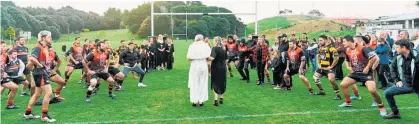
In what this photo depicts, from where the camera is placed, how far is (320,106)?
1016 centimetres

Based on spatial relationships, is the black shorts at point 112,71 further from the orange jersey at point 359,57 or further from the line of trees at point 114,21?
the line of trees at point 114,21

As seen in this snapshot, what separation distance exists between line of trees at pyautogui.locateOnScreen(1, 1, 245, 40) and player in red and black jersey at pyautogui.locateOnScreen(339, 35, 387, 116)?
22791 mm

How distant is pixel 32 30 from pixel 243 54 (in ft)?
189

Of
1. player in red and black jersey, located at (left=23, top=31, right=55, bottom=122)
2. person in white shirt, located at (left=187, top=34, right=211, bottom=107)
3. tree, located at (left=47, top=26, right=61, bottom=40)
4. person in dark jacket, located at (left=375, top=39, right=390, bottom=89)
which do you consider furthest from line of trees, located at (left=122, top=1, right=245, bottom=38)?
player in red and black jersey, located at (left=23, top=31, right=55, bottom=122)

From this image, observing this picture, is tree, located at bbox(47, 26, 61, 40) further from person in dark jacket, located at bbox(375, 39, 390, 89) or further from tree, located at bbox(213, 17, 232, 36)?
person in dark jacket, located at bbox(375, 39, 390, 89)

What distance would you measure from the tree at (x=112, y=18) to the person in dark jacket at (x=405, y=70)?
76622mm

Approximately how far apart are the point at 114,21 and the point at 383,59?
74.6 meters

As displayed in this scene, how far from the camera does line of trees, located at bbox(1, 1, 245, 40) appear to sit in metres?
38.6

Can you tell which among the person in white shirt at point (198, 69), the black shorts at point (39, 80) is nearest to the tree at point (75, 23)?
the person in white shirt at point (198, 69)

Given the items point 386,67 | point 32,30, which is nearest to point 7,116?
point 386,67

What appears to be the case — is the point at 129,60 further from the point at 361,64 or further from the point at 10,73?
the point at 361,64

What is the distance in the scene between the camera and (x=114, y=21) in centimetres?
8362

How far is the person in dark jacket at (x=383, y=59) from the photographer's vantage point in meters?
13.1

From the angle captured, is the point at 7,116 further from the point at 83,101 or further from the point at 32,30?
the point at 32,30
